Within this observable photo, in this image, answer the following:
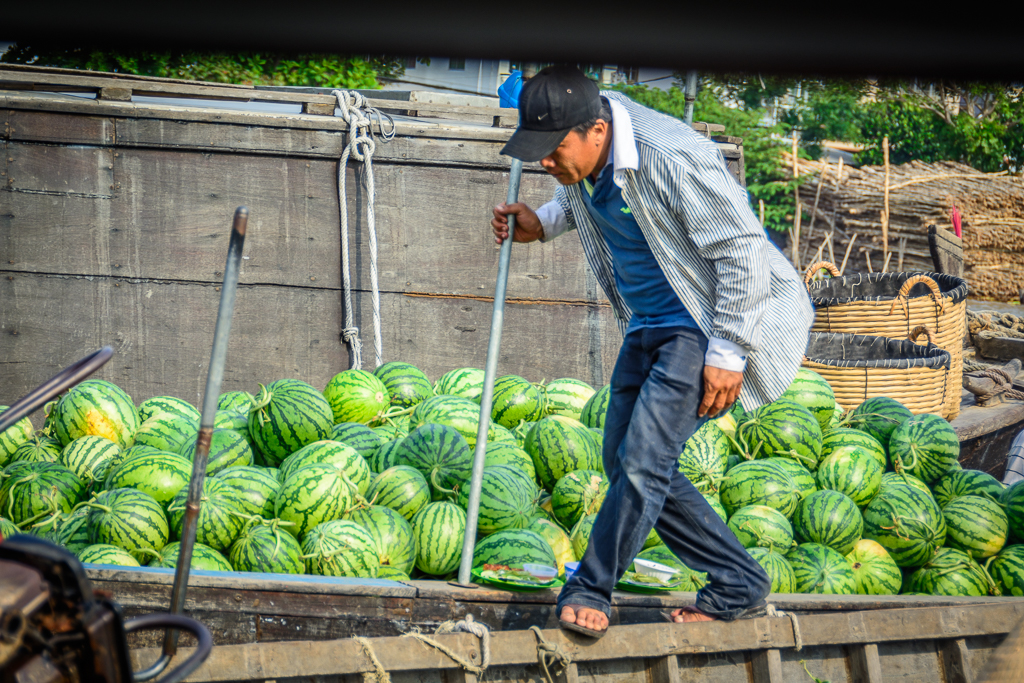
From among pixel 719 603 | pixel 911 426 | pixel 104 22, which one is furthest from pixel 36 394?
pixel 911 426

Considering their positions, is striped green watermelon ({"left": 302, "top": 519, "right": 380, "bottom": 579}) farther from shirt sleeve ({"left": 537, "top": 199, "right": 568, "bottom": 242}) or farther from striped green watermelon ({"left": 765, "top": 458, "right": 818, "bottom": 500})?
striped green watermelon ({"left": 765, "top": 458, "right": 818, "bottom": 500})

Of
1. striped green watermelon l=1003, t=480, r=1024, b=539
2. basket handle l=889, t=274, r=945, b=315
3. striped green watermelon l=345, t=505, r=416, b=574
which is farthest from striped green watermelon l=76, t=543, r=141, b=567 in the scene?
basket handle l=889, t=274, r=945, b=315

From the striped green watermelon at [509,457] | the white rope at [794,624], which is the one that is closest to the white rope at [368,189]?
the striped green watermelon at [509,457]

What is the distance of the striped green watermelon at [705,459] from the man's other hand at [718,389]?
0.93 m

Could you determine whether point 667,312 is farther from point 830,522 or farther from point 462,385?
point 462,385

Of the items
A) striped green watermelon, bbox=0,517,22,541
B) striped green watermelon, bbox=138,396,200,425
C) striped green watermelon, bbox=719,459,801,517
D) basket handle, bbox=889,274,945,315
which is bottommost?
striped green watermelon, bbox=0,517,22,541

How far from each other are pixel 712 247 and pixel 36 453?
2.78 m

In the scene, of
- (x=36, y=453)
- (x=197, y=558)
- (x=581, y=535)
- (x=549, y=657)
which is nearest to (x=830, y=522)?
(x=581, y=535)

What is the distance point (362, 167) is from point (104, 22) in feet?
13.2

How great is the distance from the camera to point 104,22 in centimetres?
34

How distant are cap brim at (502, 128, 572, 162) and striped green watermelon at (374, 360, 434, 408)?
1.82m

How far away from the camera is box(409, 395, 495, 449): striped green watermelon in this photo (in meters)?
3.34

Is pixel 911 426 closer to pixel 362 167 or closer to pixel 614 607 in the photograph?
pixel 614 607

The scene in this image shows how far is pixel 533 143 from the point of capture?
2.16 meters
